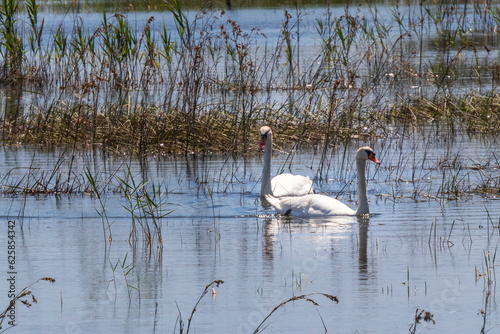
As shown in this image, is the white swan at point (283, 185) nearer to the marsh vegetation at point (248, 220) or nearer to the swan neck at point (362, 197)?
the marsh vegetation at point (248, 220)

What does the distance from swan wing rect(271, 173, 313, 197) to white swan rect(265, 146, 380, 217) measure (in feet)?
1.91

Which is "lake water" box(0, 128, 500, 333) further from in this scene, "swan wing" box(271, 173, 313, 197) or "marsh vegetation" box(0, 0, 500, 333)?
"swan wing" box(271, 173, 313, 197)

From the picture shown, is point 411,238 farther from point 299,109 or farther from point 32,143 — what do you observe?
point 32,143

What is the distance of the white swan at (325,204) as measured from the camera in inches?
343

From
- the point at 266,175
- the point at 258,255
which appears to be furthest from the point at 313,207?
the point at 258,255

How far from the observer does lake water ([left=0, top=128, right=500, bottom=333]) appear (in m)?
→ 5.64

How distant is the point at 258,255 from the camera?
716 cm

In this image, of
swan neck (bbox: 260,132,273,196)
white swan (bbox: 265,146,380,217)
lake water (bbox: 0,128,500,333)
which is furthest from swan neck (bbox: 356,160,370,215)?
swan neck (bbox: 260,132,273,196)

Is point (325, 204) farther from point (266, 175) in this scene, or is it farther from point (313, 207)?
point (266, 175)

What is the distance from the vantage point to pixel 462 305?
5.77 metres

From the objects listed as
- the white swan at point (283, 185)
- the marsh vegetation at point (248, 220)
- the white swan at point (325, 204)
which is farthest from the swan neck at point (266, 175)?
the white swan at point (325, 204)

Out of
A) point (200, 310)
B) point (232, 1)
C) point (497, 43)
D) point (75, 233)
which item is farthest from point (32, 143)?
point (232, 1)

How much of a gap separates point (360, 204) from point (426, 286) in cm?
260

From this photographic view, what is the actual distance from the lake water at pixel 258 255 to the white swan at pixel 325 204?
0.10m
